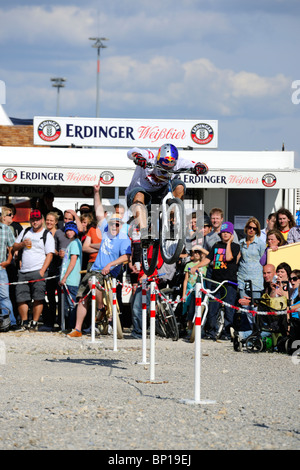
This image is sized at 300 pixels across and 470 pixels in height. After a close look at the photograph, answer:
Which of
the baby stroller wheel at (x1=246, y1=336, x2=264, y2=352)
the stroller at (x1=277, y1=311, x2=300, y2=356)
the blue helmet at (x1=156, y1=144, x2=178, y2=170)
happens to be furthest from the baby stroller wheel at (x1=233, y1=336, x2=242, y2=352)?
the blue helmet at (x1=156, y1=144, x2=178, y2=170)

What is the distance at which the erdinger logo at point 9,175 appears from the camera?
17.6 metres

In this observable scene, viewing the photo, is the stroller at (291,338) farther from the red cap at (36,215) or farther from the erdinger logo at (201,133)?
the erdinger logo at (201,133)

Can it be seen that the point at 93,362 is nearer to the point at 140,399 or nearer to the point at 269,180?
the point at 140,399

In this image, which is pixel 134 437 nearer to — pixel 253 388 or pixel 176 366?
pixel 253 388

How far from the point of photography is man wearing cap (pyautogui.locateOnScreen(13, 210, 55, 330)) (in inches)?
619

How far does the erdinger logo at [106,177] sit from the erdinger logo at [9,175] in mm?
1852

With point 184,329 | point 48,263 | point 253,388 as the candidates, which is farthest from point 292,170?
point 253,388

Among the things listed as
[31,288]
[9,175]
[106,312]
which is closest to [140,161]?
[106,312]

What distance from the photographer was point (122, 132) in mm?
20766

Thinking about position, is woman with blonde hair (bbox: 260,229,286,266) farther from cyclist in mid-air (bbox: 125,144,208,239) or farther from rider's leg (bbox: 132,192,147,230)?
rider's leg (bbox: 132,192,147,230)

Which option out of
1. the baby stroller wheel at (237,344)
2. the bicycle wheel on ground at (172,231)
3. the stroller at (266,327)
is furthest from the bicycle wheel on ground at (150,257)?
the baby stroller wheel at (237,344)

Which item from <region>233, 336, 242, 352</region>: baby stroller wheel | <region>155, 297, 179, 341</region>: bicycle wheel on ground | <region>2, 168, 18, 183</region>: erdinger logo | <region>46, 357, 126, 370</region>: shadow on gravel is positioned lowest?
<region>46, 357, 126, 370</region>: shadow on gravel

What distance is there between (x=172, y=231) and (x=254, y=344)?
10.6ft

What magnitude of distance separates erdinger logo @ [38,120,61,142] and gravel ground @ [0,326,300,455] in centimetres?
800
